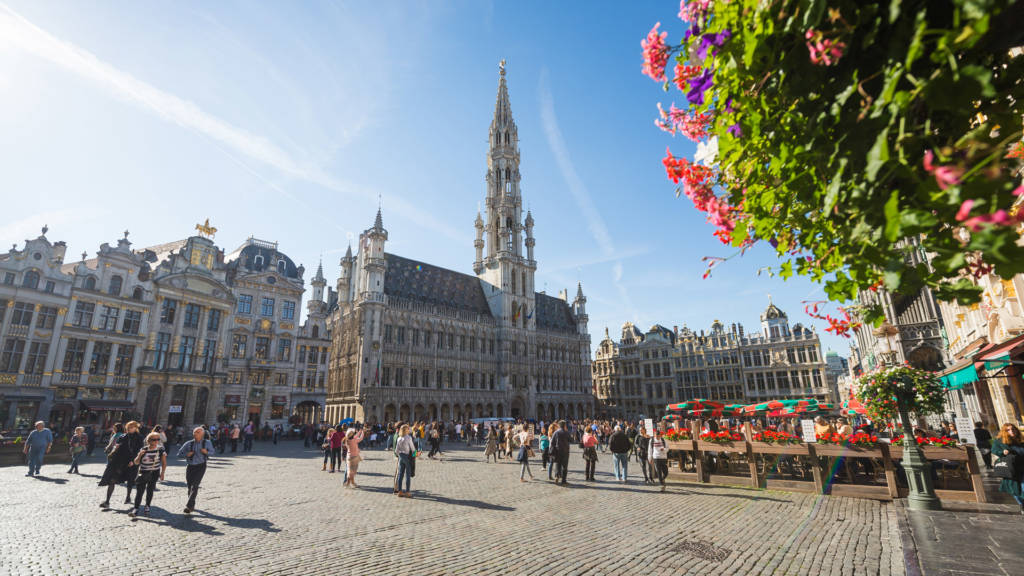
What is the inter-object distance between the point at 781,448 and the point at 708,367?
181 ft

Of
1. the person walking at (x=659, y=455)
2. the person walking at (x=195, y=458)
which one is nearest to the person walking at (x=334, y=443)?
the person walking at (x=195, y=458)

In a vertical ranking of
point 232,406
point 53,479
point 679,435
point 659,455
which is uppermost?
point 232,406

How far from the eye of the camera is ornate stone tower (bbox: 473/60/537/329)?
56.8 meters

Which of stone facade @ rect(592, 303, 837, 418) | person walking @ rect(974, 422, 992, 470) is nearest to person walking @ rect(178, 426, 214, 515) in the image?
person walking @ rect(974, 422, 992, 470)

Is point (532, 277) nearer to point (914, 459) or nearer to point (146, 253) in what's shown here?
point (146, 253)

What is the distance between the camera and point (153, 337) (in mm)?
31531

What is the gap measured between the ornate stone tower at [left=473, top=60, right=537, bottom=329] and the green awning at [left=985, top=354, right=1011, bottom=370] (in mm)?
46159

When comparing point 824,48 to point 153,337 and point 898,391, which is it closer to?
point 898,391

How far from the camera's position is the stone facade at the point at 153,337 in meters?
26.1

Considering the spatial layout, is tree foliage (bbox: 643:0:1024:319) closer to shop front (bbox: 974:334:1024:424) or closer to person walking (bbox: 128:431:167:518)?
shop front (bbox: 974:334:1024:424)

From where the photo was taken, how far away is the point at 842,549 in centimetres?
636

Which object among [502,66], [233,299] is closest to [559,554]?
[233,299]

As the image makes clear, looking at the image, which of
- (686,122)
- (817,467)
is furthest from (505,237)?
(686,122)

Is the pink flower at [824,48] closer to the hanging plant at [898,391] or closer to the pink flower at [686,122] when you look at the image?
the pink flower at [686,122]
